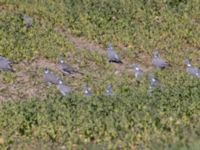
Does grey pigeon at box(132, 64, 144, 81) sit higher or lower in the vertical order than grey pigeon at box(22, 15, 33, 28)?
higher

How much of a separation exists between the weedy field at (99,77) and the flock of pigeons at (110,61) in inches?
4.1

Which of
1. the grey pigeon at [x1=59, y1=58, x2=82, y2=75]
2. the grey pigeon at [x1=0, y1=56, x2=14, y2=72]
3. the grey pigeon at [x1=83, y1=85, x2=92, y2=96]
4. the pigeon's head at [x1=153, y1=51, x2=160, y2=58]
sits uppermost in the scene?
the grey pigeon at [x1=83, y1=85, x2=92, y2=96]

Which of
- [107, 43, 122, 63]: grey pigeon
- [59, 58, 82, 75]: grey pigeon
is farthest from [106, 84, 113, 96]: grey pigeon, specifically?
[107, 43, 122, 63]: grey pigeon

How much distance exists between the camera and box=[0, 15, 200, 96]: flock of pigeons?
10953 millimetres

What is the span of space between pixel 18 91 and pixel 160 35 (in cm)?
417

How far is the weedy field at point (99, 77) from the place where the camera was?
8812 millimetres

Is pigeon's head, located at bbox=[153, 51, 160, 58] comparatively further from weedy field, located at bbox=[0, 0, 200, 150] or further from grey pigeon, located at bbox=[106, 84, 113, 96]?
grey pigeon, located at bbox=[106, 84, 113, 96]

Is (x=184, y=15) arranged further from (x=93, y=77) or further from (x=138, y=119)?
(x=138, y=119)

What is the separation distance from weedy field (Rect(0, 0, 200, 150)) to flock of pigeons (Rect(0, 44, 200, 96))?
0.10 metres

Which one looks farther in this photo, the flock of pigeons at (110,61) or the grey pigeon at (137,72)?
the grey pigeon at (137,72)

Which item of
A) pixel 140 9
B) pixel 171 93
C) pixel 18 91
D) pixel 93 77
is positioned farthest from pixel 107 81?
pixel 140 9

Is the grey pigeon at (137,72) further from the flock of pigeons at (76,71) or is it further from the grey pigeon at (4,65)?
the grey pigeon at (4,65)

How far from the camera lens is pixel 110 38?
1433 centimetres

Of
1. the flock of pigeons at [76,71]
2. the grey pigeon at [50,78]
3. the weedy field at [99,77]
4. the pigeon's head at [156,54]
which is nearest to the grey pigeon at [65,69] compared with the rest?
the flock of pigeons at [76,71]
